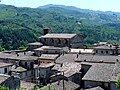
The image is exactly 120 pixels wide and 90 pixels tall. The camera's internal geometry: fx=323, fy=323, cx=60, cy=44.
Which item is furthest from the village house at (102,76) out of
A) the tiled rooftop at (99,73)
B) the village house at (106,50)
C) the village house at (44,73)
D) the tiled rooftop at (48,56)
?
the village house at (106,50)

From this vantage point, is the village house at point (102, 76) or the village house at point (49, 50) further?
the village house at point (49, 50)

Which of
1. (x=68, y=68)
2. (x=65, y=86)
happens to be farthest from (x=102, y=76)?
(x=68, y=68)

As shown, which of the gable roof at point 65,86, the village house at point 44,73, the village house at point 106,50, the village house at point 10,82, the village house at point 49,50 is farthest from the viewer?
the village house at point 106,50

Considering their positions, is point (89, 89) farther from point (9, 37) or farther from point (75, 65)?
point (9, 37)

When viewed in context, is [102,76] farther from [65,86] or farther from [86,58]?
[86,58]

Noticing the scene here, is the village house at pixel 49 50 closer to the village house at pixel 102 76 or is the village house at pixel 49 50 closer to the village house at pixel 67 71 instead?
the village house at pixel 67 71

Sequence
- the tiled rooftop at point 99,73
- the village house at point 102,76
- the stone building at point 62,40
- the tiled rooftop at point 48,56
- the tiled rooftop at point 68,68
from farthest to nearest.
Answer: the stone building at point 62,40 < the tiled rooftop at point 48,56 < the tiled rooftop at point 68,68 < the tiled rooftop at point 99,73 < the village house at point 102,76

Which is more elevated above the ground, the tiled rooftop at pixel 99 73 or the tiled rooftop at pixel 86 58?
the tiled rooftop at pixel 99 73

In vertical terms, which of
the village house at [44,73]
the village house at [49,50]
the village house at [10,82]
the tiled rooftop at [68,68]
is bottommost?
the village house at [44,73]

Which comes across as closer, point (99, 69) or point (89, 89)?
point (89, 89)

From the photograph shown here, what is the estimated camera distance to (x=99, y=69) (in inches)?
1711

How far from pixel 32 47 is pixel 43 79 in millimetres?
20274

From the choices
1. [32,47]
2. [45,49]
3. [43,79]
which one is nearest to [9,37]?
[32,47]

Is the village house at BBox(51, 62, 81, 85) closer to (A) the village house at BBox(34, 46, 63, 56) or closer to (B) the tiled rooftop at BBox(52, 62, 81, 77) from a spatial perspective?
(B) the tiled rooftop at BBox(52, 62, 81, 77)
